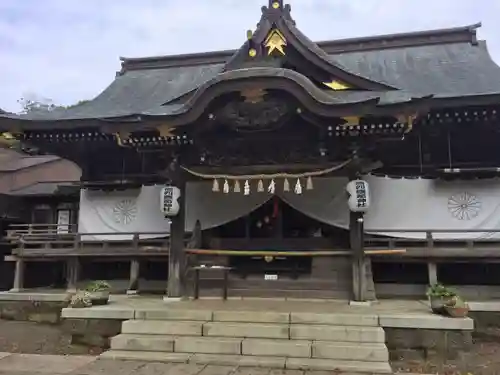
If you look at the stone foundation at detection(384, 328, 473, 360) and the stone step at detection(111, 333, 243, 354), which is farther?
the stone foundation at detection(384, 328, 473, 360)

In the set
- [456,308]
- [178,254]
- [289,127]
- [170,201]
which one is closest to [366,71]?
[289,127]

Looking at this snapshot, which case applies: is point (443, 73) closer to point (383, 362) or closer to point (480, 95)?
point (480, 95)

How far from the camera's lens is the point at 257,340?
630 centimetres

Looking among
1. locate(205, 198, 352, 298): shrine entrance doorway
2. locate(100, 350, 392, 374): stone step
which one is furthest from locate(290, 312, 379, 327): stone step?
locate(205, 198, 352, 298): shrine entrance doorway

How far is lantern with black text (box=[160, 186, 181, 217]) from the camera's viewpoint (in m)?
9.05

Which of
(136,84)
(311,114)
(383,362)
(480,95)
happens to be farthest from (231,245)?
(136,84)

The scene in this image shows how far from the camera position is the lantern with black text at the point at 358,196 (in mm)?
8398

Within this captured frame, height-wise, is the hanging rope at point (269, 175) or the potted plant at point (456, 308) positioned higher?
the hanging rope at point (269, 175)

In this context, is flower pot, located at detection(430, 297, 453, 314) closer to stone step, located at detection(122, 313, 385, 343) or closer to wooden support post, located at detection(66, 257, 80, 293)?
stone step, located at detection(122, 313, 385, 343)

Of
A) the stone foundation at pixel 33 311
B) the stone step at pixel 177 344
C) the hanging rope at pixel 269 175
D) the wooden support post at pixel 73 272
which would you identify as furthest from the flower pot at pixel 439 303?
the wooden support post at pixel 73 272

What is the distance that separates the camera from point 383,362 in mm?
5711

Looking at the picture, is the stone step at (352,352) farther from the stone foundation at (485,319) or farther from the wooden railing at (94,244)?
the wooden railing at (94,244)

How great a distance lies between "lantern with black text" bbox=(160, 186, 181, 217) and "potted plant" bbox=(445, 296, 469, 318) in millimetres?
5289

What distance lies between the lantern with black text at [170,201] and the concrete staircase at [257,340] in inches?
94.7
